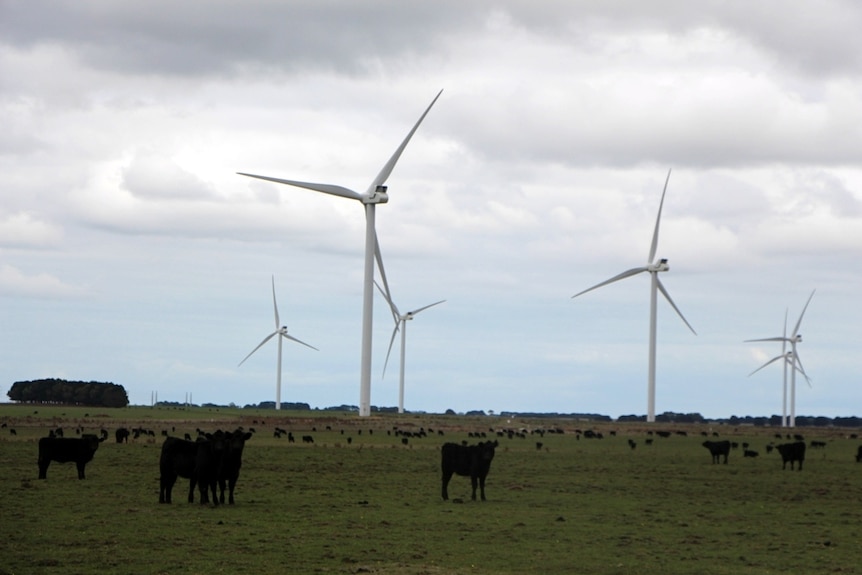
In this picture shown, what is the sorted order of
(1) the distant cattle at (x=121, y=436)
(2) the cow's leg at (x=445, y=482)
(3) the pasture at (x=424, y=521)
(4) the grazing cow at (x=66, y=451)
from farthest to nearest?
(1) the distant cattle at (x=121, y=436)
(4) the grazing cow at (x=66, y=451)
(2) the cow's leg at (x=445, y=482)
(3) the pasture at (x=424, y=521)

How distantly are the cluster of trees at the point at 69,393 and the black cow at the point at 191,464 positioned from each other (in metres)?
146

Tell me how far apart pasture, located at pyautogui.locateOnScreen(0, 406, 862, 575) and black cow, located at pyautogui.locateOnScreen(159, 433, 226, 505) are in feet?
1.91

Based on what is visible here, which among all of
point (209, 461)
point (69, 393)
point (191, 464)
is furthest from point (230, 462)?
point (69, 393)

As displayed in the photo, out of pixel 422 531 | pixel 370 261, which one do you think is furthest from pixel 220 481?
pixel 370 261

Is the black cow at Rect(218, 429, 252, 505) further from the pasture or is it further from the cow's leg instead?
the cow's leg

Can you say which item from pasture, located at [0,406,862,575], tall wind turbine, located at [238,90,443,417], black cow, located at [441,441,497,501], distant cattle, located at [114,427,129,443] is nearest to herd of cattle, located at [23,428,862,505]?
black cow, located at [441,441,497,501]

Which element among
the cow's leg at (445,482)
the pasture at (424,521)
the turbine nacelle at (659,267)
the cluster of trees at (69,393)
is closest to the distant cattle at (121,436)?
the pasture at (424,521)

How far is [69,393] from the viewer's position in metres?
178

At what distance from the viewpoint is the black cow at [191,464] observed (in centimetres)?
2739

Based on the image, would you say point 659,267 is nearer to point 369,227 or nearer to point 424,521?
point 369,227

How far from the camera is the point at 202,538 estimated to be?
21.8 meters

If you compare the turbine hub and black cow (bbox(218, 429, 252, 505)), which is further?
the turbine hub

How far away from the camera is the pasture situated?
1970 cm

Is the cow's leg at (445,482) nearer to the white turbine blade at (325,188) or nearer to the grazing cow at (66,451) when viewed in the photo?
the grazing cow at (66,451)
